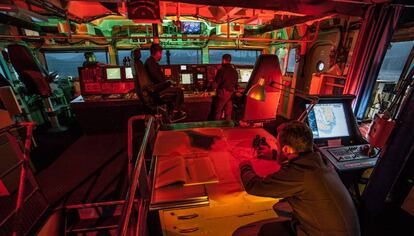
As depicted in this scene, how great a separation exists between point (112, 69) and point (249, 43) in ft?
16.1

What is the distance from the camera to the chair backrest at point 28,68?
3735 millimetres

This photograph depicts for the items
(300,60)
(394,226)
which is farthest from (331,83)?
(394,226)

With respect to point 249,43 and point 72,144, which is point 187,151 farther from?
point 249,43

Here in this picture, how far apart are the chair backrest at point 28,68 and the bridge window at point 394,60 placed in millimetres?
6428

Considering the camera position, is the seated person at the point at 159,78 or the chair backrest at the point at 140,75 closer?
the chair backrest at the point at 140,75

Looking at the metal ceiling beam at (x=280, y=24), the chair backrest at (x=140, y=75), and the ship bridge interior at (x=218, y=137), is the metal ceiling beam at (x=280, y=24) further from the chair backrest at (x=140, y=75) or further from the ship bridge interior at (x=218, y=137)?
the chair backrest at (x=140, y=75)

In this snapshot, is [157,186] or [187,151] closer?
[157,186]

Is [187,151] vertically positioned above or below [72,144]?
above

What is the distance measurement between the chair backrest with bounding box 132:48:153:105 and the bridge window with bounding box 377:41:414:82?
3.81 m

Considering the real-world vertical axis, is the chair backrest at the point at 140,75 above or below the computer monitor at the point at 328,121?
above

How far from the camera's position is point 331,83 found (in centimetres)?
421

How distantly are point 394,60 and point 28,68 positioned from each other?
282 inches

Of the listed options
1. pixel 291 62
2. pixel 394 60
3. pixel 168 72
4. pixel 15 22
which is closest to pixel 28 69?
pixel 15 22

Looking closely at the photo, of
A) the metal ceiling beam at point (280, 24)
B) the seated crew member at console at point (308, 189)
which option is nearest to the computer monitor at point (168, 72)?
the metal ceiling beam at point (280, 24)
